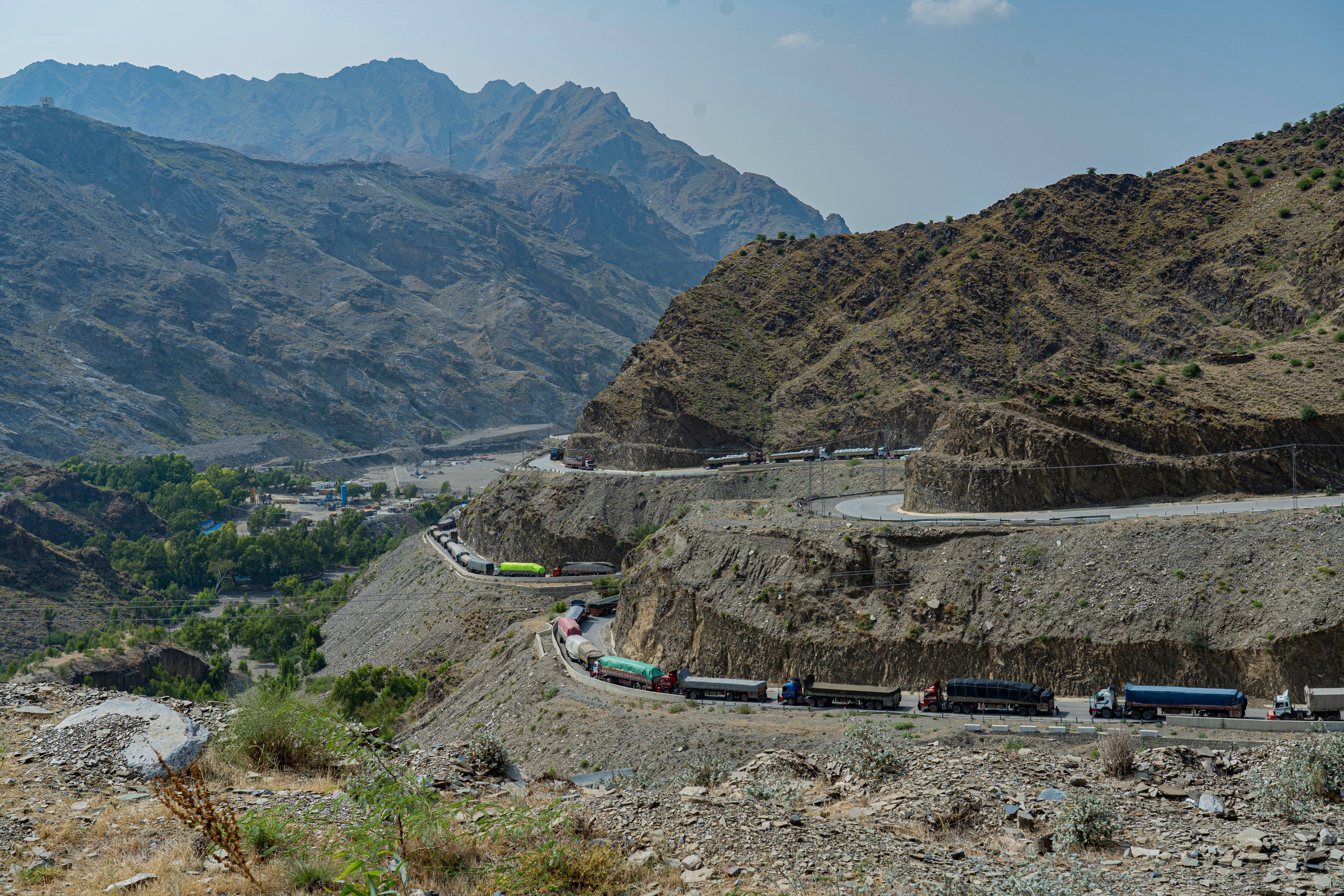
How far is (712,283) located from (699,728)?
8407 cm

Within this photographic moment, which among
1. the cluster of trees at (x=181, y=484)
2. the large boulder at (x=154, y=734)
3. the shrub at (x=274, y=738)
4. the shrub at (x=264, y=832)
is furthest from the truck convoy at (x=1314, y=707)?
the cluster of trees at (x=181, y=484)

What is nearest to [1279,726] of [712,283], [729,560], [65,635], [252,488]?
[729,560]

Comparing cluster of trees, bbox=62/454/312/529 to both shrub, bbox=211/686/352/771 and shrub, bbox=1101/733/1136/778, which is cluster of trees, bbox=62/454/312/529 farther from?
shrub, bbox=1101/733/1136/778

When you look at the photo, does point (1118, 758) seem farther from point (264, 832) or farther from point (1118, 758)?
point (264, 832)

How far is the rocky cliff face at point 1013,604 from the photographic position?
36.2m

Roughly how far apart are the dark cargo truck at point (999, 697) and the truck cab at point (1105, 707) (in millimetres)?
1669

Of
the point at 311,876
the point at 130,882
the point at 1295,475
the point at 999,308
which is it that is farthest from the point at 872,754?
the point at 999,308

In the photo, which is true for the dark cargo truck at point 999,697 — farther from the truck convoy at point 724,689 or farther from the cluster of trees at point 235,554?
the cluster of trees at point 235,554

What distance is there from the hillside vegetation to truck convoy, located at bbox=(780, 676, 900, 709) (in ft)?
83.5

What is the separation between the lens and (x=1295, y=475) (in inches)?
1873

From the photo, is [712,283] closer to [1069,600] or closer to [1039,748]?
[1069,600]

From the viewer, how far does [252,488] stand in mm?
168000

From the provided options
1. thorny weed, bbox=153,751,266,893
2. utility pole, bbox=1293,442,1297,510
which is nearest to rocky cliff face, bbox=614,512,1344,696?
utility pole, bbox=1293,442,1297,510

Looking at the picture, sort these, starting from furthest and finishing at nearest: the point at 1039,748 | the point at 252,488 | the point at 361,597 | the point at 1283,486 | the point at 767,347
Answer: the point at 252,488 → the point at 767,347 → the point at 361,597 → the point at 1283,486 → the point at 1039,748
